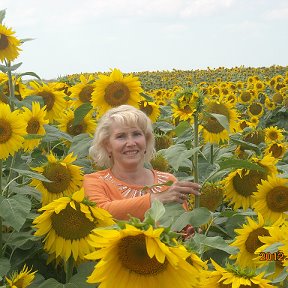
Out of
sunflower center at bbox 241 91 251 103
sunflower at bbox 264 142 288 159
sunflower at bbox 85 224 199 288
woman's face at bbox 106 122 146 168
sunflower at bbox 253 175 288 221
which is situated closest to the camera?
sunflower at bbox 85 224 199 288

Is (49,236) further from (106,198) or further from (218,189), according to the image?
(218,189)

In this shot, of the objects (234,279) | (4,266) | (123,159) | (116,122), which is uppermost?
(116,122)

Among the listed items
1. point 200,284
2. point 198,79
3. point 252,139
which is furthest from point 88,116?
point 198,79

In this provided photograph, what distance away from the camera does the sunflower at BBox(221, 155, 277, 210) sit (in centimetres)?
287

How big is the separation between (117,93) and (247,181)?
1501 mm

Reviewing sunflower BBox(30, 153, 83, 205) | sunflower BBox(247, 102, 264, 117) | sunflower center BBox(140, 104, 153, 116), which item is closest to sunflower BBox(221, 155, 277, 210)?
sunflower BBox(30, 153, 83, 205)

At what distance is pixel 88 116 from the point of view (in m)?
4.32

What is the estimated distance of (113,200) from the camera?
3098 millimetres

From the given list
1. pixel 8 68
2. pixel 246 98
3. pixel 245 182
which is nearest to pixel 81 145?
pixel 8 68

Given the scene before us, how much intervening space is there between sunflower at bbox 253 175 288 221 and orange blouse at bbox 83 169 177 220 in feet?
1.77

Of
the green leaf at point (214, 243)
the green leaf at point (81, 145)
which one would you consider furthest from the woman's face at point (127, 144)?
the green leaf at point (214, 243)

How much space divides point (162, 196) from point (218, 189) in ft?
1.88

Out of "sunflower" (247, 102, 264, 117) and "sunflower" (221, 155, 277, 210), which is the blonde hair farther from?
"sunflower" (247, 102, 264, 117)

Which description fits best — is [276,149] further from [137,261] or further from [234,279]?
[137,261]
